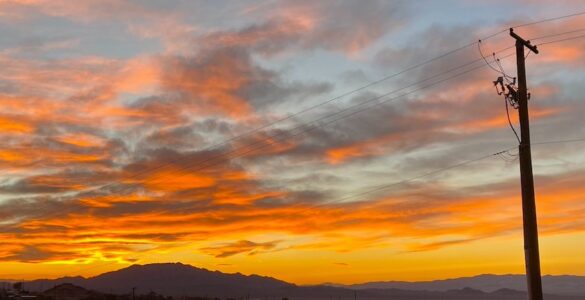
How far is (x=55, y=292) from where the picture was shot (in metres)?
122

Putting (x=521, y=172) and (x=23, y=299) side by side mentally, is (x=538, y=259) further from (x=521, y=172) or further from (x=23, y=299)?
(x=23, y=299)

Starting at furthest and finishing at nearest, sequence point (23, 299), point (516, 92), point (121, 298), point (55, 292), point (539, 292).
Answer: point (55, 292), point (121, 298), point (23, 299), point (516, 92), point (539, 292)

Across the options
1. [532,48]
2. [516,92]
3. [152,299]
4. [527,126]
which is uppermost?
[532,48]

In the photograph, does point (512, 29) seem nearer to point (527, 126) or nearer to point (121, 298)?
point (527, 126)

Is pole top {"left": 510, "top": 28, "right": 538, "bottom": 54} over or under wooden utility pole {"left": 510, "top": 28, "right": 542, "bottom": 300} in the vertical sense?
over

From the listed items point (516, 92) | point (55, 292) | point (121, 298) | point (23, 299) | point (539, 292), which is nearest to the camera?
point (539, 292)

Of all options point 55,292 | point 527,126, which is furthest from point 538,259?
point 55,292

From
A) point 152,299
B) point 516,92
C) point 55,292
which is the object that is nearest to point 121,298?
point 152,299

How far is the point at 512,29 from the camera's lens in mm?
23875

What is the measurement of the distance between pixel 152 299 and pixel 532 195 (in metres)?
99.0

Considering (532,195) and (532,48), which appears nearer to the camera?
(532,195)

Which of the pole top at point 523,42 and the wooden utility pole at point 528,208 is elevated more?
the pole top at point 523,42

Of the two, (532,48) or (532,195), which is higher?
(532,48)

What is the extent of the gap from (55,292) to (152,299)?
22.9 m
